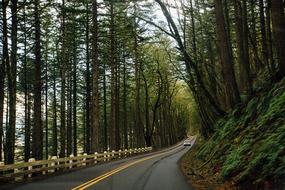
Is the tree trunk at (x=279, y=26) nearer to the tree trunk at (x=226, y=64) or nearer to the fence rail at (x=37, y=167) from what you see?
the tree trunk at (x=226, y=64)

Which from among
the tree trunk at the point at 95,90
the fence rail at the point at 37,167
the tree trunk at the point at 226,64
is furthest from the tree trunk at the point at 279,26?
the tree trunk at the point at 95,90

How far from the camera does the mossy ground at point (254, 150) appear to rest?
29.0 feet

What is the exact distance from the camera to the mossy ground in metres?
8.84

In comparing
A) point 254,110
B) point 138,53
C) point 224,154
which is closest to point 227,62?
point 254,110

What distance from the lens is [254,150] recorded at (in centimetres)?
1070

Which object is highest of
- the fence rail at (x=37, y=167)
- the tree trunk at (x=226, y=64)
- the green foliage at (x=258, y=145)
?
the tree trunk at (x=226, y=64)

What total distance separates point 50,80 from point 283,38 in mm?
34028

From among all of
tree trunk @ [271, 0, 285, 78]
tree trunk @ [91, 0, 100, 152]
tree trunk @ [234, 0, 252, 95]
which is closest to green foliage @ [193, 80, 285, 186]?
tree trunk @ [271, 0, 285, 78]

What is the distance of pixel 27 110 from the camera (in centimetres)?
4403

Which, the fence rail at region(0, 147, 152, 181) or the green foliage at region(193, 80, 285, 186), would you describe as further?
the fence rail at region(0, 147, 152, 181)

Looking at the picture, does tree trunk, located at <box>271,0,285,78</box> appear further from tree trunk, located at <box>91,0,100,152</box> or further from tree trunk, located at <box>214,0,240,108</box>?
tree trunk, located at <box>91,0,100,152</box>

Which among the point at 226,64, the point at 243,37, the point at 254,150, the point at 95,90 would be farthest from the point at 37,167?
the point at 243,37

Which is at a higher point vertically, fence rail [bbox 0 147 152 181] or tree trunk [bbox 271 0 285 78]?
tree trunk [bbox 271 0 285 78]

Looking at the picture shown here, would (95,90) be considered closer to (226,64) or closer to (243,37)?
(243,37)
